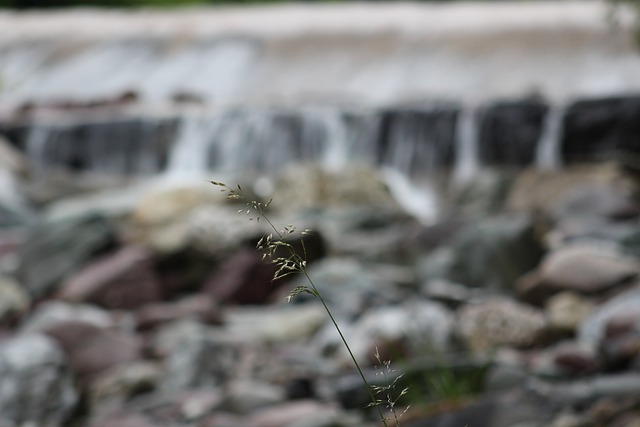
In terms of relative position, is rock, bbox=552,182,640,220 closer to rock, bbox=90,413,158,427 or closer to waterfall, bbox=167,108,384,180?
waterfall, bbox=167,108,384,180

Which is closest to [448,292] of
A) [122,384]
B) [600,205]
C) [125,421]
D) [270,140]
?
[122,384]

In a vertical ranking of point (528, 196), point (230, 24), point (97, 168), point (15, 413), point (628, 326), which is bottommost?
point (628, 326)

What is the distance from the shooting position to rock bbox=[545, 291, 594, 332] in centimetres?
568

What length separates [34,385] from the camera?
474 centimetres

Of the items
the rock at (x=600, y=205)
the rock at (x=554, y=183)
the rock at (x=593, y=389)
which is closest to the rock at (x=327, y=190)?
the rock at (x=554, y=183)

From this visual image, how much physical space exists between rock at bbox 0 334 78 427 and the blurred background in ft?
0.04

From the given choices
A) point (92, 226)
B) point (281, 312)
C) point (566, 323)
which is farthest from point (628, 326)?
point (92, 226)

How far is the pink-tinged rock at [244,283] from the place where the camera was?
744 cm

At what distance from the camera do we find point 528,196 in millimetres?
11352

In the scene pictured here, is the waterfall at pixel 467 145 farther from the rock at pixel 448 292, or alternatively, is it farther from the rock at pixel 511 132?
the rock at pixel 448 292

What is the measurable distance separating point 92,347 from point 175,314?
1070 mm

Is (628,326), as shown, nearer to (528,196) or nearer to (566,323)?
(566,323)

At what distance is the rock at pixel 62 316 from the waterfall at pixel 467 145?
23.5 ft

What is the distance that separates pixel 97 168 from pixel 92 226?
655 cm
